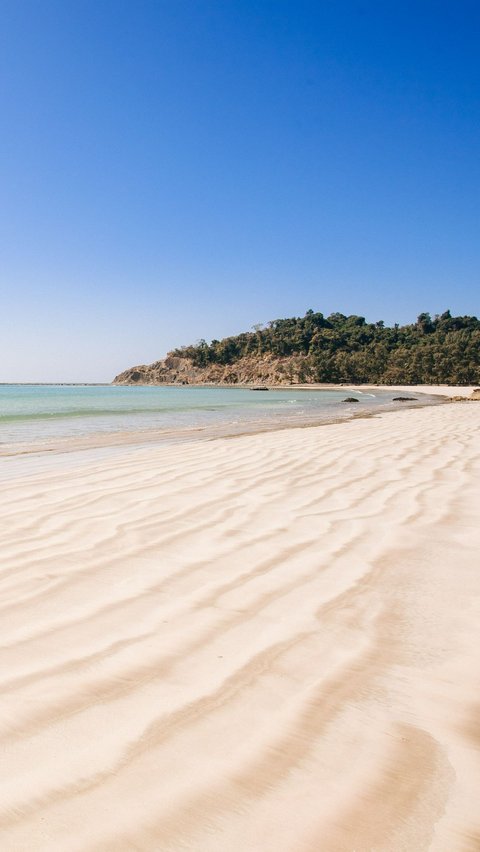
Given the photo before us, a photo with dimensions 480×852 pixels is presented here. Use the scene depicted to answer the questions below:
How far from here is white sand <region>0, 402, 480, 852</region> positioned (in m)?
1.31

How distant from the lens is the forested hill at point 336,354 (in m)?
89.5

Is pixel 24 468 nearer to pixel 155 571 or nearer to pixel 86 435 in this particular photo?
pixel 155 571

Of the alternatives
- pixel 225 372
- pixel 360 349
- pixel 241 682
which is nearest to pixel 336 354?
pixel 360 349

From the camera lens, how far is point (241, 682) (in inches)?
75.4

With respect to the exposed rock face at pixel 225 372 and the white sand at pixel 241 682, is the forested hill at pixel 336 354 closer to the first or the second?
the exposed rock face at pixel 225 372

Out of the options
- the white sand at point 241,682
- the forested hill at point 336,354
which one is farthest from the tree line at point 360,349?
the white sand at point 241,682

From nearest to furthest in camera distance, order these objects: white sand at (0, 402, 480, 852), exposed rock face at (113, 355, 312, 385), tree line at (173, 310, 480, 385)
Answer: white sand at (0, 402, 480, 852) < tree line at (173, 310, 480, 385) < exposed rock face at (113, 355, 312, 385)

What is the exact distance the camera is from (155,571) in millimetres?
3148

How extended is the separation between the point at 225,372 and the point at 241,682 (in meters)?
153

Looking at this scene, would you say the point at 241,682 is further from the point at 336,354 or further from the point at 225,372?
the point at 225,372

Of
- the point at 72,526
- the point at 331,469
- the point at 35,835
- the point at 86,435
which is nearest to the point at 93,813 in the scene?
the point at 35,835

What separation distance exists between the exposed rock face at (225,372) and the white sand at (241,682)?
368 feet

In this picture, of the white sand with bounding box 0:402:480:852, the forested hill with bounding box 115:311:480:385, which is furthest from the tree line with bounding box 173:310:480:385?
the white sand with bounding box 0:402:480:852

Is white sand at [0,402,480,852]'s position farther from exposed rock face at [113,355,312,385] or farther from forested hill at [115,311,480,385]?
exposed rock face at [113,355,312,385]
